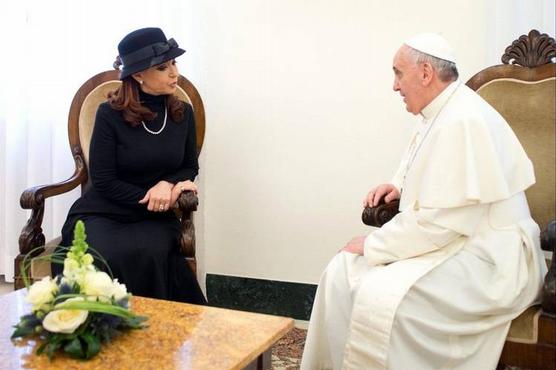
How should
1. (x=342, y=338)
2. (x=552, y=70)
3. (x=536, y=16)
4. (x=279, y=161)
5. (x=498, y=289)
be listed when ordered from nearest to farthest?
1. (x=498, y=289)
2. (x=342, y=338)
3. (x=552, y=70)
4. (x=536, y=16)
5. (x=279, y=161)

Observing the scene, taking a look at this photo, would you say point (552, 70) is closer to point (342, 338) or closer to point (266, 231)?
point (342, 338)

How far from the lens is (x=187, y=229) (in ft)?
10.6

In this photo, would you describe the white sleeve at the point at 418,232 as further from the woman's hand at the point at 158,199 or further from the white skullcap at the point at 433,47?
the woman's hand at the point at 158,199

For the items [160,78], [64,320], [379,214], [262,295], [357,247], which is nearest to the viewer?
[64,320]

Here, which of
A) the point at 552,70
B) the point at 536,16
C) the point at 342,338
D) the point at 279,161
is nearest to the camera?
the point at 342,338

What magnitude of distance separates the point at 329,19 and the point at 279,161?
844 mm

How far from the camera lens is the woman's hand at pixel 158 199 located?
3.22 m

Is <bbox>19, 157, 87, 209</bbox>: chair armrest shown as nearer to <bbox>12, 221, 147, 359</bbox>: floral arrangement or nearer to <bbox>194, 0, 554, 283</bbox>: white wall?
<bbox>194, 0, 554, 283</bbox>: white wall

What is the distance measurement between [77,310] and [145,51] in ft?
5.58

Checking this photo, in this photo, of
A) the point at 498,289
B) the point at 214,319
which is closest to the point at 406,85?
the point at 498,289

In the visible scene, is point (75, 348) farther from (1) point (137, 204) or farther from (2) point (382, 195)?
(2) point (382, 195)

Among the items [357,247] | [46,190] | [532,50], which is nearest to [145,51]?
[46,190]

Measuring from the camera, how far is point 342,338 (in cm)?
266

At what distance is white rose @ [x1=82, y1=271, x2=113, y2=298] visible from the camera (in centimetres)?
196
